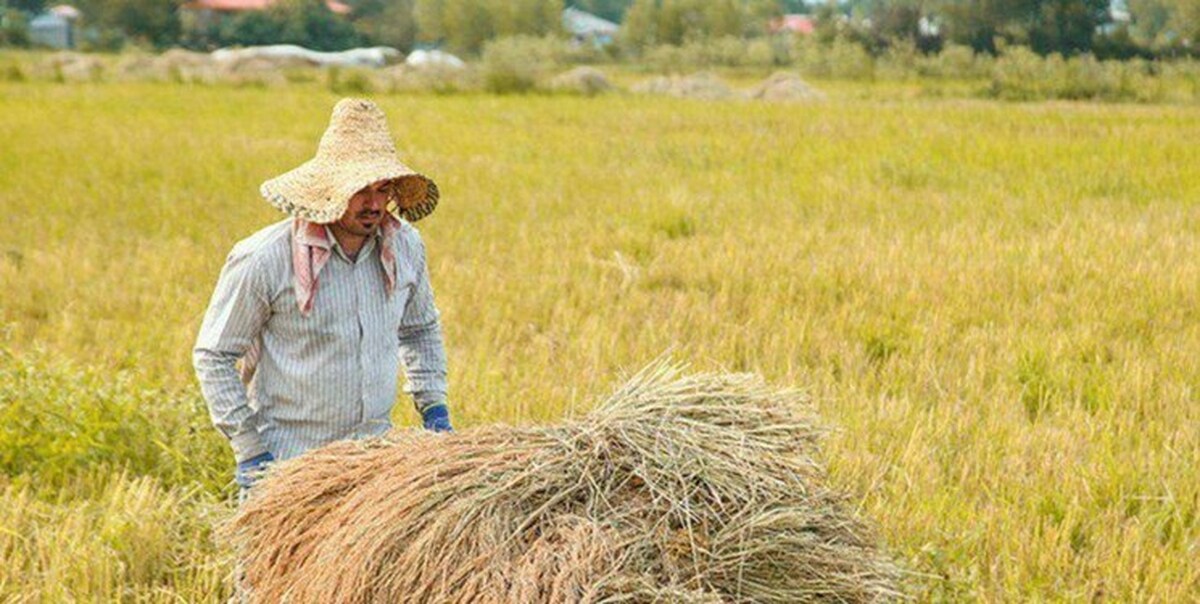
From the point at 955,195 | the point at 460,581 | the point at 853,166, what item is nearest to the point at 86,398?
the point at 460,581

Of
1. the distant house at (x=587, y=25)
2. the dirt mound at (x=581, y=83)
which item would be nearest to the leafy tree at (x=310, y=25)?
the distant house at (x=587, y=25)

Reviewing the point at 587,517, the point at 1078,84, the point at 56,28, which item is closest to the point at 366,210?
the point at 587,517

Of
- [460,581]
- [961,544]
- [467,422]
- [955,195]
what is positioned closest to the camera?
[460,581]

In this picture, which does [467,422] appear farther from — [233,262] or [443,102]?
[443,102]

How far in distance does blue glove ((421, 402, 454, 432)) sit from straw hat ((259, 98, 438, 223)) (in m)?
0.57

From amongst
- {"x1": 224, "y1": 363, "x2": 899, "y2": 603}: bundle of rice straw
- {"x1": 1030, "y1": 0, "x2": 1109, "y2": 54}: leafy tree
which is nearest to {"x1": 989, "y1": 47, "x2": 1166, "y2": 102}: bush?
{"x1": 1030, "y1": 0, "x2": 1109, "y2": 54}: leafy tree

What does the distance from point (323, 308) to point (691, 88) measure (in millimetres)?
23734

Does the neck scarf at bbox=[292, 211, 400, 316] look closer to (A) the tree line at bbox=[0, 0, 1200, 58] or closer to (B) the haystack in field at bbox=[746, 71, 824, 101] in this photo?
(B) the haystack in field at bbox=[746, 71, 824, 101]

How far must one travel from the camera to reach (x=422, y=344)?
3814mm

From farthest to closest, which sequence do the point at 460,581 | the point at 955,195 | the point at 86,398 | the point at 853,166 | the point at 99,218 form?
the point at 853,166, the point at 955,195, the point at 99,218, the point at 86,398, the point at 460,581

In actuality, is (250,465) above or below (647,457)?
below

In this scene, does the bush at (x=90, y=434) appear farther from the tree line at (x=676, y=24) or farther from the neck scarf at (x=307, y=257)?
the tree line at (x=676, y=24)

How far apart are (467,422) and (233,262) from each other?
5.11 feet

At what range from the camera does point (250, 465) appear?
11.3 ft
